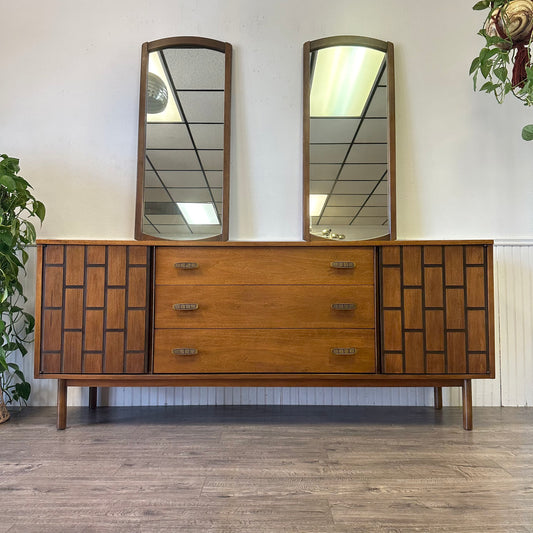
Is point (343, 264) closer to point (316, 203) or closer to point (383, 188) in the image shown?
point (316, 203)

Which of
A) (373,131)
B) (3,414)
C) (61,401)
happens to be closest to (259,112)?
(373,131)

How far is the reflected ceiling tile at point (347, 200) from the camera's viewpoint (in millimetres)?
2254

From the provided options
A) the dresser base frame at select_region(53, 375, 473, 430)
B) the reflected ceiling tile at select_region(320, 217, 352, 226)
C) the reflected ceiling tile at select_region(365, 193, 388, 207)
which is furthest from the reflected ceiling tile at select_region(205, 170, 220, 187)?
the dresser base frame at select_region(53, 375, 473, 430)

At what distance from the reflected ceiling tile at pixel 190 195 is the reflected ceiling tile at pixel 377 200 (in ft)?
2.97

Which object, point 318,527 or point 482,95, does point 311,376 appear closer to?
point 318,527

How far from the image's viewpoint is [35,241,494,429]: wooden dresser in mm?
1821

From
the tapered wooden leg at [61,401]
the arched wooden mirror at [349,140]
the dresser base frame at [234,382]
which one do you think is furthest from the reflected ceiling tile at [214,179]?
the tapered wooden leg at [61,401]

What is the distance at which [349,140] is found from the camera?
2.30 meters

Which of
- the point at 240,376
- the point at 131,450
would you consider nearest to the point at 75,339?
the point at 131,450

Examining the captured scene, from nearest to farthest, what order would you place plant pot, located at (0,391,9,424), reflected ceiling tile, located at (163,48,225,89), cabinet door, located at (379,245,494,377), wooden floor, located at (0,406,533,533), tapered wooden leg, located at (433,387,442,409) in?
wooden floor, located at (0,406,533,533) < cabinet door, located at (379,245,494,377) < plant pot, located at (0,391,9,424) < tapered wooden leg, located at (433,387,442,409) < reflected ceiling tile, located at (163,48,225,89)

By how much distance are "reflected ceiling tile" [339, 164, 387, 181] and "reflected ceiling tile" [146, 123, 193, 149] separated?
2.90 feet

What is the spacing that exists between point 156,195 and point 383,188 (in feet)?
4.21

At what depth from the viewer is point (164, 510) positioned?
112cm

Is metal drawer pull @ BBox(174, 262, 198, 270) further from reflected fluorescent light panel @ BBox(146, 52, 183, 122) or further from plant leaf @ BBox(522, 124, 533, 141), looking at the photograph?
plant leaf @ BBox(522, 124, 533, 141)
